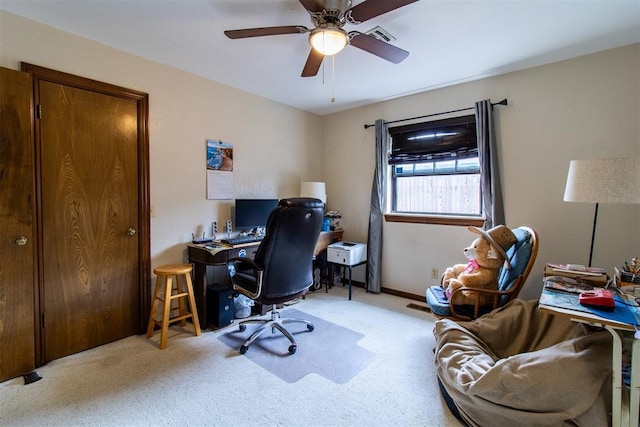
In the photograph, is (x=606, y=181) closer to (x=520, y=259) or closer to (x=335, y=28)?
(x=520, y=259)

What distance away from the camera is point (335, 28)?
175cm

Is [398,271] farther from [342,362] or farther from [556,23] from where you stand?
[556,23]

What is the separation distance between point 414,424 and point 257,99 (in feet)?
11.3

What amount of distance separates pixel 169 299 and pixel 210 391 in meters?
0.89

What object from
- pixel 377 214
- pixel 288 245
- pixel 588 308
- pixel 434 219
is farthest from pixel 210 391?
pixel 434 219

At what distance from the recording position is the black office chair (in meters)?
2.16

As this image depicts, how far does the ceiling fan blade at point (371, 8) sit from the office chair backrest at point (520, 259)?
69.3 inches

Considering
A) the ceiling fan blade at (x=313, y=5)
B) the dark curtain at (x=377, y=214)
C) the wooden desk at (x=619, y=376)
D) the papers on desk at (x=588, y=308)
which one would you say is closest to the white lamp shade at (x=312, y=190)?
the dark curtain at (x=377, y=214)

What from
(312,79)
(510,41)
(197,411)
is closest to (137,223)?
(197,411)

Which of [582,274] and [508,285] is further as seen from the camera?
[508,285]

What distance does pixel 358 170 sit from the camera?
4035mm

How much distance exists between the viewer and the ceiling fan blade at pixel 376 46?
5.97 ft

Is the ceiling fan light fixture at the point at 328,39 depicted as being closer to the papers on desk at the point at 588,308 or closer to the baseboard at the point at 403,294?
the papers on desk at the point at 588,308

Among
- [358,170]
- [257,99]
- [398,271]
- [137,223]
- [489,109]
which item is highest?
[257,99]
